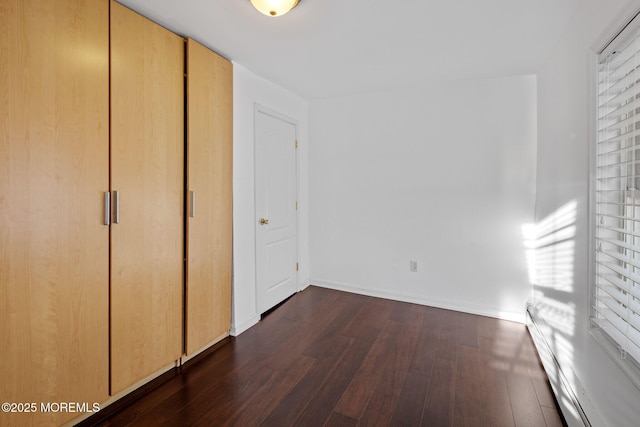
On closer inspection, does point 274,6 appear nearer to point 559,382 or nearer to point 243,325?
point 243,325

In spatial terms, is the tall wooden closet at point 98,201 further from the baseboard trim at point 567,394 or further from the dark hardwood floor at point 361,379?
the baseboard trim at point 567,394

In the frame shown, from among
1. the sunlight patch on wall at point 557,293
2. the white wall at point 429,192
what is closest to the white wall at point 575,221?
the sunlight patch on wall at point 557,293

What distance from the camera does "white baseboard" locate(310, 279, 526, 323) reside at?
3.11 metres

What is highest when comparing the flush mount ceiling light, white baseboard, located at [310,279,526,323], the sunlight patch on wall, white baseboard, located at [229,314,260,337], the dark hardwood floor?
the flush mount ceiling light

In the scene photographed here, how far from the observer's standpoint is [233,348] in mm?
2535

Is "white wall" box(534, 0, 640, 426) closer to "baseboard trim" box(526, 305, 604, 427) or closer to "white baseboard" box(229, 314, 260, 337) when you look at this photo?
"baseboard trim" box(526, 305, 604, 427)

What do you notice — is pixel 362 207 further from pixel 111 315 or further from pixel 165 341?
pixel 111 315

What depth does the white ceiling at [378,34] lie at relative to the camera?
191 centimetres

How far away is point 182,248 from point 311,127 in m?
2.40

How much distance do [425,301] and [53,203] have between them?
335cm

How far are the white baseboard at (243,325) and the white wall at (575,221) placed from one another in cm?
237

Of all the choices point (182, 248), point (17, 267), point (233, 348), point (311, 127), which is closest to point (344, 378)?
point (233, 348)

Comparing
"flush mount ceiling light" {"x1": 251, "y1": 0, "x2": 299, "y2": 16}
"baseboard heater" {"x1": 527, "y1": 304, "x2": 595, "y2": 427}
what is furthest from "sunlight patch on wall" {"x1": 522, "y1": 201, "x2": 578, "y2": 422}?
"flush mount ceiling light" {"x1": 251, "y1": 0, "x2": 299, "y2": 16}

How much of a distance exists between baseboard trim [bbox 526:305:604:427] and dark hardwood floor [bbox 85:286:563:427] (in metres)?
0.07
